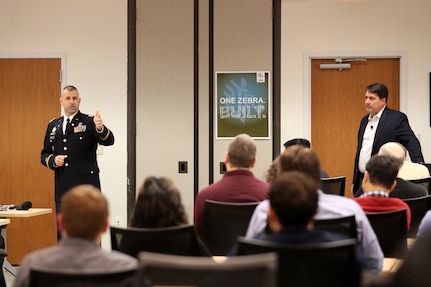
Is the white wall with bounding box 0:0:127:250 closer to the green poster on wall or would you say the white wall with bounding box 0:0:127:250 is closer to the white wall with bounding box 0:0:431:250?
the white wall with bounding box 0:0:431:250

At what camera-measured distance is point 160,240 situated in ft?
8.23

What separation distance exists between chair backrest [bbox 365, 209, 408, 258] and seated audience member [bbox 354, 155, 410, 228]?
0.14m

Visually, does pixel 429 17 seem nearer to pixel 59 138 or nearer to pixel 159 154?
pixel 159 154

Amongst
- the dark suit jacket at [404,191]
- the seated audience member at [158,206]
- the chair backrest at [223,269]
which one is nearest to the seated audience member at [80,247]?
the chair backrest at [223,269]

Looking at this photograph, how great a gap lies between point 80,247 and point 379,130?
4107mm

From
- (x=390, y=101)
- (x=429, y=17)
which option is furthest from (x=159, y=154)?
(x=429, y=17)

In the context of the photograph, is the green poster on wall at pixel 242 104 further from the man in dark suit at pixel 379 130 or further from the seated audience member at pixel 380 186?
the seated audience member at pixel 380 186

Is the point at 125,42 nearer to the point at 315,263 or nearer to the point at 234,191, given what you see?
the point at 234,191

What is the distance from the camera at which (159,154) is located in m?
6.79

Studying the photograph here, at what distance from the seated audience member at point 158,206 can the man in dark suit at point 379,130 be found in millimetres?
3371

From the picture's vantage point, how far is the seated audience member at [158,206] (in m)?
2.61

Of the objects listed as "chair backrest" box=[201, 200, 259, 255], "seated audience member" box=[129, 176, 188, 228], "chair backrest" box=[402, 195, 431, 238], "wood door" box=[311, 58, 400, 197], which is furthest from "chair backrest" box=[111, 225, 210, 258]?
"wood door" box=[311, 58, 400, 197]

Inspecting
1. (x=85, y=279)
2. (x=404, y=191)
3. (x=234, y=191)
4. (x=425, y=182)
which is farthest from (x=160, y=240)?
(x=425, y=182)

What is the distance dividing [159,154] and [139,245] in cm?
427
